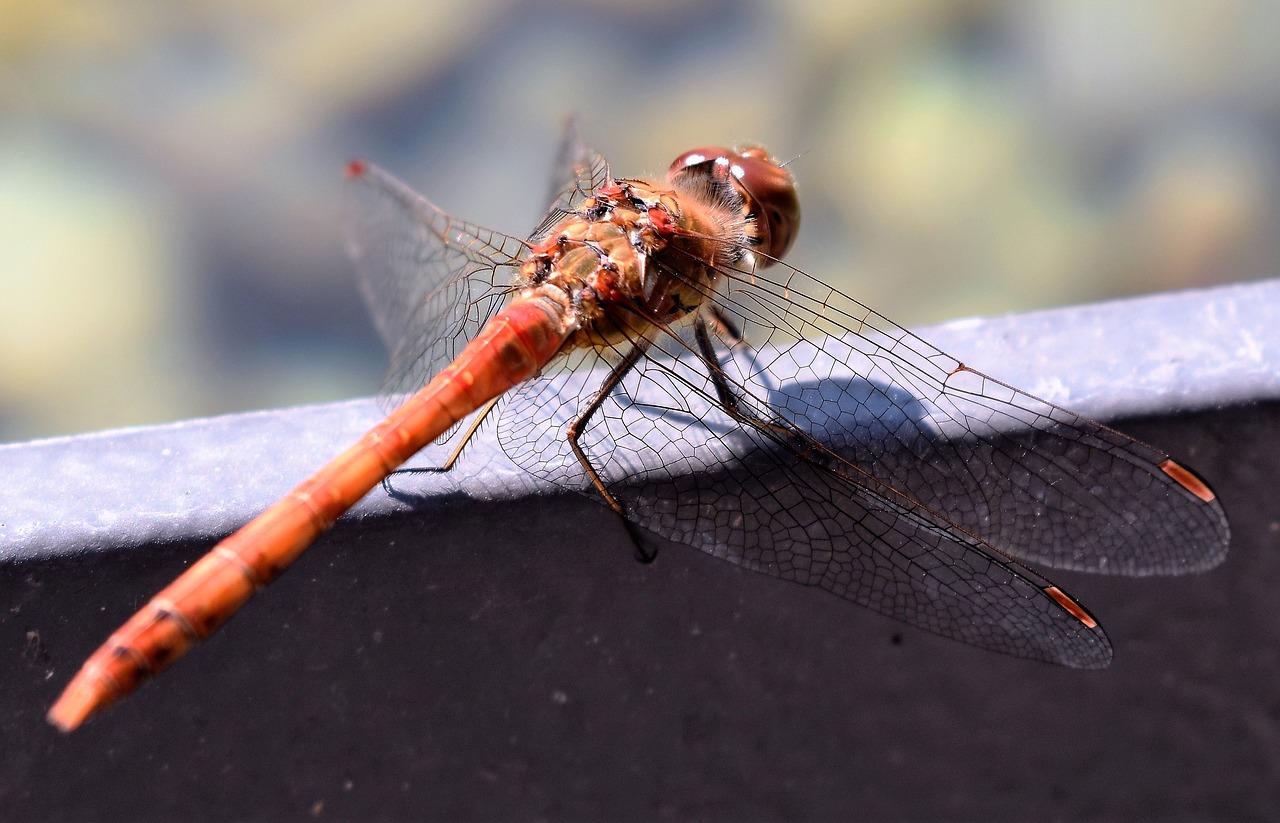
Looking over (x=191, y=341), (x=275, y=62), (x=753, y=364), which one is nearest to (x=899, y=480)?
(x=753, y=364)

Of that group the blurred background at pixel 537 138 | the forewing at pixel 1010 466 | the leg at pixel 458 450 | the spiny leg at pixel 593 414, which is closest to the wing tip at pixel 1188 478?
the forewing at pixel 1010 466

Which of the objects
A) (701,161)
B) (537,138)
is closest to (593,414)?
(701,161)

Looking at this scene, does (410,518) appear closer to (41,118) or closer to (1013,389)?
(1013,389)

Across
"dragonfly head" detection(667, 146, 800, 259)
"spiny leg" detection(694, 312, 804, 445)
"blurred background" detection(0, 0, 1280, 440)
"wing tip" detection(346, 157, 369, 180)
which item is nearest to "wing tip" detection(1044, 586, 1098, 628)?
"spiny leg" detection(694, 312, 804, 445)

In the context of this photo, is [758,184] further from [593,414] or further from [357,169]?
[357,169]

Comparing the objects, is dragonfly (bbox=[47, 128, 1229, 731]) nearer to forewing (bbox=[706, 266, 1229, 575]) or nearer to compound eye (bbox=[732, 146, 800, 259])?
forewing (bbox=[706, 266, 1229, 575])

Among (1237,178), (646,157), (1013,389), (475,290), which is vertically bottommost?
(475,290)
